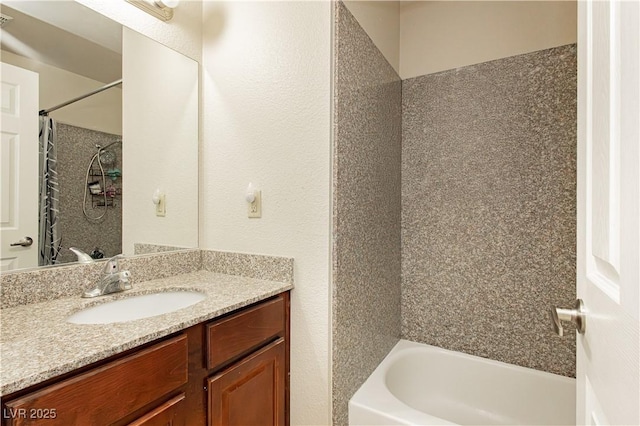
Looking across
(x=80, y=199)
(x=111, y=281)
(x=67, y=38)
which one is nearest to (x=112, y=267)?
(x=111, y=281)

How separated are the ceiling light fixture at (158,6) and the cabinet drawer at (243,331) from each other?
1.35 metres

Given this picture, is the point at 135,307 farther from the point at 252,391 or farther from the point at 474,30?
the point at 474,30

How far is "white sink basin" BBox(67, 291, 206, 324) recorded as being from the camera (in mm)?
1069

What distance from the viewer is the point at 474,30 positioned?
1.81 meters

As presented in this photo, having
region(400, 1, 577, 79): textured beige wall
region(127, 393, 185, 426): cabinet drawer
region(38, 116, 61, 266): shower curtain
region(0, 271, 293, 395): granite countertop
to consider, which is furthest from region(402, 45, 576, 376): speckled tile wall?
region(38, 116, 61, 266): shower curtain

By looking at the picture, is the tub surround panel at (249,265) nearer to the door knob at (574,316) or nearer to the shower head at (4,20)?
the door knob at (574,316)

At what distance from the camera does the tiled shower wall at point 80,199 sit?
1.18 m

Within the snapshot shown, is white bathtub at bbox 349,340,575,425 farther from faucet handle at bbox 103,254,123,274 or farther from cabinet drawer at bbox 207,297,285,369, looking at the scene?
faucet handle at bbox 103,254,123,274

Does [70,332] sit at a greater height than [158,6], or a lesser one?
lesser

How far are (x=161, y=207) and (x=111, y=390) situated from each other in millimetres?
947

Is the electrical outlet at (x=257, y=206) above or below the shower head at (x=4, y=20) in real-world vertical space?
below

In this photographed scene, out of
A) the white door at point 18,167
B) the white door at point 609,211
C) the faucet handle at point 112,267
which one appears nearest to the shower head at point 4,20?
the white door at point 18,167

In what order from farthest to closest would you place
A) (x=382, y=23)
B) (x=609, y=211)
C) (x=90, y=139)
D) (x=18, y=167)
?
(x=382, y=23)
(x=90, y=139)
(x=18, y=167)
(x=609, y=211)

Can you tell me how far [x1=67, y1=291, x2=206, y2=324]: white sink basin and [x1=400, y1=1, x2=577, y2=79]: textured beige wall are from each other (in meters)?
1.79
